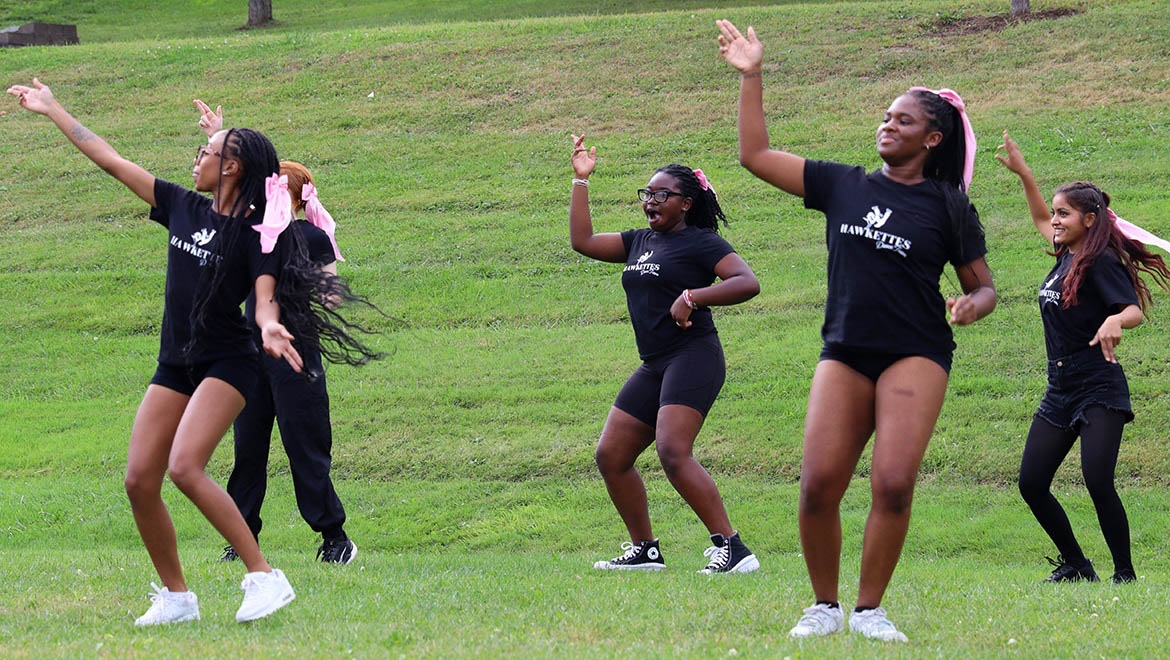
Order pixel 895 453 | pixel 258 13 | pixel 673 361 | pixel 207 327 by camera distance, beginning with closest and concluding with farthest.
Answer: pixel 895 453 < pixel 207 327 < pixel 673 361 < pixel 258 13

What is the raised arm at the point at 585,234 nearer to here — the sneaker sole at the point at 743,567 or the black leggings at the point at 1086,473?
the sneaker sole at the point at 743,567

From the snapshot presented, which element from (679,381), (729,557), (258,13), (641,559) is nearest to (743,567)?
(729,557)

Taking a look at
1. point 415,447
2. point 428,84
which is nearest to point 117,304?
point 415,447

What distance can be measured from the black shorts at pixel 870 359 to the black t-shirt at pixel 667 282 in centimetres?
247

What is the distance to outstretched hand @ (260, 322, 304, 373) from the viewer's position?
5.49 metres

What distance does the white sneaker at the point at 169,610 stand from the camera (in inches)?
227

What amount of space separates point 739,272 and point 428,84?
73.0 ft

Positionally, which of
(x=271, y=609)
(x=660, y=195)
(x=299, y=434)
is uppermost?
(x=660, y=195)

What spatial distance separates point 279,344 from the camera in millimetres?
5504

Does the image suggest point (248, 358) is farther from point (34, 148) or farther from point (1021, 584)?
point (34, 148)

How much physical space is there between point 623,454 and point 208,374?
2972 mm

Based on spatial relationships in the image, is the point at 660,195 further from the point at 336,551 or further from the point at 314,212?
the point at 336,551

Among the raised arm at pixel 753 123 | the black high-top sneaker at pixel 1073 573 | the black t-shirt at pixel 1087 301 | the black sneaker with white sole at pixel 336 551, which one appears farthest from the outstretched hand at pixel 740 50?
the black sneaker with white sole at pixel 336 551

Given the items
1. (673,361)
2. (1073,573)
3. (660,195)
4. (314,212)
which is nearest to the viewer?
(1073,573)
